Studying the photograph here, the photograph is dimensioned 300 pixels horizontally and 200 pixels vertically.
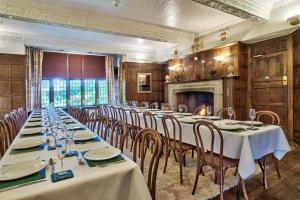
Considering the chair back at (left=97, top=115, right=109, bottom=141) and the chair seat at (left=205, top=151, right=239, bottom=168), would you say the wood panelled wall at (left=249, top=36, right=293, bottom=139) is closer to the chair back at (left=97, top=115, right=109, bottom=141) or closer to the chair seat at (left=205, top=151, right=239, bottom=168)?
the chair seat at (left=205, top=151, right=239, bottom=168)

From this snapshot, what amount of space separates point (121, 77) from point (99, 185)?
794cm

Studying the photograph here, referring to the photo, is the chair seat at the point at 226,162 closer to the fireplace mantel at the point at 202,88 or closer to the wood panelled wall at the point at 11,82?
the fireplace mantel at the point at 202,88

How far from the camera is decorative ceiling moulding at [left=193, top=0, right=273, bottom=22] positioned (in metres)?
3.90

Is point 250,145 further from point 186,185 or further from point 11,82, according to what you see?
point 11,82

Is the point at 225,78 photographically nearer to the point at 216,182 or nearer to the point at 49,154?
the point at 216,182

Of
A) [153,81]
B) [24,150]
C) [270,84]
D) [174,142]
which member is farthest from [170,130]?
[153,81]

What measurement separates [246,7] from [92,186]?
4.89 meters

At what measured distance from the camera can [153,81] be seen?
9.75 meters

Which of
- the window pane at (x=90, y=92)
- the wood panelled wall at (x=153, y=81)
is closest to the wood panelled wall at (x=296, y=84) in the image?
the wood panelled wall at (x=153, y=81)

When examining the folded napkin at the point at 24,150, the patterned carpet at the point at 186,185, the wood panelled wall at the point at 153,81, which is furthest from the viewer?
the wood panelled wall at the point at 153,81

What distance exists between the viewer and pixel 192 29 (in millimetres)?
6613

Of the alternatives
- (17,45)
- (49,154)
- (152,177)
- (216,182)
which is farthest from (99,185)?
(17,45)

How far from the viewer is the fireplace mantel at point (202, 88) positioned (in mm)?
6145

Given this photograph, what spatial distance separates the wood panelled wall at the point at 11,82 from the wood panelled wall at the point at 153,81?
4.22 meters
